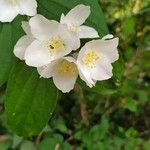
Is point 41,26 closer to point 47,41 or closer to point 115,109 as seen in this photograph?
point 47,41

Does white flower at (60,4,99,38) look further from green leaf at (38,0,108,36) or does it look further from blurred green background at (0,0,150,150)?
blurred green background at (0,0,150,150)

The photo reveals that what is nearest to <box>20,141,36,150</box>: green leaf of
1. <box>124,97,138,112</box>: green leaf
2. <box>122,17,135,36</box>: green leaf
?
<box>124,97,138,112</box>: green leaf

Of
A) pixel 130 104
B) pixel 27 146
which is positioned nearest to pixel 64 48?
pixel 27 146

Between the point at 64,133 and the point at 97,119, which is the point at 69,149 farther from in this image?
the point at 97,119

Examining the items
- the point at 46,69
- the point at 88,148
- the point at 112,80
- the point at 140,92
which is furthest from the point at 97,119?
the point at 46,69

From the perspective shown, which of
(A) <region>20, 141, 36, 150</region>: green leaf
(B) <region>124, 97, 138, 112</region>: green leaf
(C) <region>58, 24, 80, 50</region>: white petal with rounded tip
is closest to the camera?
(C) <region>58, 24, 80, 50</region>: white petal with rounded tip

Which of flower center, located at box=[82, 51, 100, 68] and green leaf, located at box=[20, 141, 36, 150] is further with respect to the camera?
green leaf, located at box=[20, 141, 36, 150]

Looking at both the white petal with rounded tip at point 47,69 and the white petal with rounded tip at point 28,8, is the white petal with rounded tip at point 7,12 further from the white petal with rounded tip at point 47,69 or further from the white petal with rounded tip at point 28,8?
the white petal with rounded tip at point 47,69
